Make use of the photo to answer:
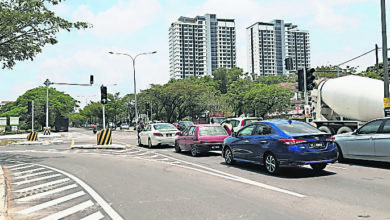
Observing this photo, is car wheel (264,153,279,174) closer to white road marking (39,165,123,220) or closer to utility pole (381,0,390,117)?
white road marking (39,165,123,220)

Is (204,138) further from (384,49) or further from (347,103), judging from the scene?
(384,49)

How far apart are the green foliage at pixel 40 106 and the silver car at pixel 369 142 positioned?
247ft

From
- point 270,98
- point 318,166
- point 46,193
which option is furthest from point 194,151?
point 270,98

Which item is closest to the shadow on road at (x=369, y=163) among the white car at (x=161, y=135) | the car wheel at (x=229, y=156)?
the car wheel at (x=229, y=156)

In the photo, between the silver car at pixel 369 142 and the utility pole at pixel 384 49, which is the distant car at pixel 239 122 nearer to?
the utility pole at pixel 384 49

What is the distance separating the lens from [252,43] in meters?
185

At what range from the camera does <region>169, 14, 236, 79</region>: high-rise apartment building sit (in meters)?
179

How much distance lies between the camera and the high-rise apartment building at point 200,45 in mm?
179250

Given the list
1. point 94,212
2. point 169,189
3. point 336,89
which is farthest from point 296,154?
point 336,89

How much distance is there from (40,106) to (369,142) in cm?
7732

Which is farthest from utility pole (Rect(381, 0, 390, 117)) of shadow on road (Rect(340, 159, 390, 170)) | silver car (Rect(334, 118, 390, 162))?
silver car (Rect(334, 118, 390, 162))

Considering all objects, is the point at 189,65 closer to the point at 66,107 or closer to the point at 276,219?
the point at 66,107

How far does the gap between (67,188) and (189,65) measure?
174356mm

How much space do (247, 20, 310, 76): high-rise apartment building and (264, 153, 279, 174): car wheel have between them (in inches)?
6893
